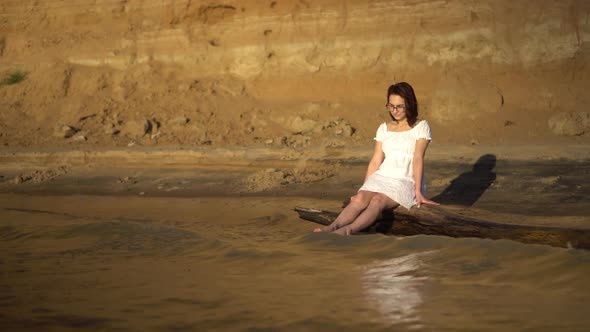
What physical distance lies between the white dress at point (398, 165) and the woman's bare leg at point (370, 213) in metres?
0.06

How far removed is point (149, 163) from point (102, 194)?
3.66ft

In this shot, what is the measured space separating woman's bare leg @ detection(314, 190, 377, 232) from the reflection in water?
2.10 feet

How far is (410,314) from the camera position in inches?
176

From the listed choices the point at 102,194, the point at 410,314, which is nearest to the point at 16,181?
the point at 102,194

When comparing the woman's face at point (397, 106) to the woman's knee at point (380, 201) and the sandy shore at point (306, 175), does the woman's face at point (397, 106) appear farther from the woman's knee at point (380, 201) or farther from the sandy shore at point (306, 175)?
the sandy shore at point (306, 175)

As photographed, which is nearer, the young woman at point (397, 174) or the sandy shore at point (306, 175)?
the young woman at point (397, 174)

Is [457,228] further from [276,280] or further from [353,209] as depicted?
[276,280]

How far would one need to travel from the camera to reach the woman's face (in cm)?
637

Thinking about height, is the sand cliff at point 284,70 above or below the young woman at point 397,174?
above

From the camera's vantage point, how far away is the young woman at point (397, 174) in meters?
6.24

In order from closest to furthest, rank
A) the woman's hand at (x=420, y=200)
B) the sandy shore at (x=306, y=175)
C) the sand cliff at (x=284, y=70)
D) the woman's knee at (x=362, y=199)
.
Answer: the woman's hand at (x=420, y=200) → the woman's knee at (x=362, y=199) → the sandy shore at (x=306, y=175) → the sand cliff at (x=284, y=70)

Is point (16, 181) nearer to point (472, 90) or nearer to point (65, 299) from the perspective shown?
point (65, 299)

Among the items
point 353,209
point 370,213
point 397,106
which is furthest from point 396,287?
point 397,106

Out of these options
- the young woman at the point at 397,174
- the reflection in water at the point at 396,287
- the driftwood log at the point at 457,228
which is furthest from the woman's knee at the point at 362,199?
the reflection in water at the point at 396,287
